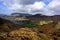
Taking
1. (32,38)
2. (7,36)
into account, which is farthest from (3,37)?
(32,38)

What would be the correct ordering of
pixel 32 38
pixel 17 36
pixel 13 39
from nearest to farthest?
pixel 13 39
pixel 17 36
pixel 32 38

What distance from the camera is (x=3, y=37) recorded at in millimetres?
35250

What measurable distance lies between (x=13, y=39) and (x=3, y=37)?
225cm

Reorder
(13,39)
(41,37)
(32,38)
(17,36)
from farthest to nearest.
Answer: (41,37), (32,38), (17,36), (13,39)

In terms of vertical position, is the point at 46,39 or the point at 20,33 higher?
the point at 20,33

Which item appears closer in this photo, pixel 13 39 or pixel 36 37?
pixel 13 39

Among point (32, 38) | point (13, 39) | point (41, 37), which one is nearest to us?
point (13, 39)

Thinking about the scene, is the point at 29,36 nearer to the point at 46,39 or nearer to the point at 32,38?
the point at 32,38

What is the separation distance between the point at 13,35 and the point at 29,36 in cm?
416

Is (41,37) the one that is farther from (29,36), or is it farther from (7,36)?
(7,36)

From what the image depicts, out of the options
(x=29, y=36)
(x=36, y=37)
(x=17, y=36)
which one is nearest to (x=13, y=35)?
(x=17, y=36)

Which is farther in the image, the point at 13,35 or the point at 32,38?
the point at 32,38

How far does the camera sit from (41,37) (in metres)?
43.9

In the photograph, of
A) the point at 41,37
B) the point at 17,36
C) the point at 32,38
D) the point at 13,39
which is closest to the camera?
the point at 13,39
